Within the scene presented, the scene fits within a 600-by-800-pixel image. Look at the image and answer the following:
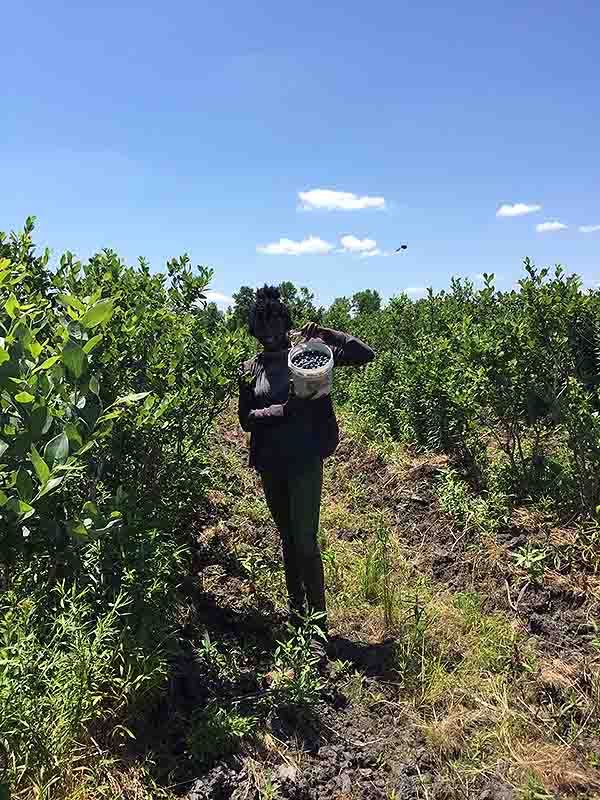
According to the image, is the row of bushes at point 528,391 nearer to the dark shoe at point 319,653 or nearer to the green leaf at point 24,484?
the dark shoe at point 319,653

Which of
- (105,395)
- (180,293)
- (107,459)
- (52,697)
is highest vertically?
(180,293)

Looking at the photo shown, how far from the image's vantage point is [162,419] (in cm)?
294

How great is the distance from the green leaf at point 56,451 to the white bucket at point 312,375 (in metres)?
1.64

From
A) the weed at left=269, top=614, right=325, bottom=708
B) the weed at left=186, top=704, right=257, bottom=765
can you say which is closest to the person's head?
the weed at left=269, top=614, right=325, bottom=708

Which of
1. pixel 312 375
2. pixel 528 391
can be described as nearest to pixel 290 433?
pixel 312 375

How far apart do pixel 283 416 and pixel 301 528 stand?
58 cm

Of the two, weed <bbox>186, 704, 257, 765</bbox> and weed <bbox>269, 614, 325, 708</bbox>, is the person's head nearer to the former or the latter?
weed <bbox>269, 614, 325, 708</bbox>

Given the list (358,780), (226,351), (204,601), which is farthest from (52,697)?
(226,351)

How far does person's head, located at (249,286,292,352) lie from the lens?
3.03 meters

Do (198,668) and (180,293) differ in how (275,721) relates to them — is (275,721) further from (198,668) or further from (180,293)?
(180,293)

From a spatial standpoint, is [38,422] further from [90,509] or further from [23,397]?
[90,509]

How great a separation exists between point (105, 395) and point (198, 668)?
1.37 metres

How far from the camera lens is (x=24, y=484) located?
1.14 meters

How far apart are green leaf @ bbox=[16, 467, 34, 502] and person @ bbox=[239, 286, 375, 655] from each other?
1.82m
